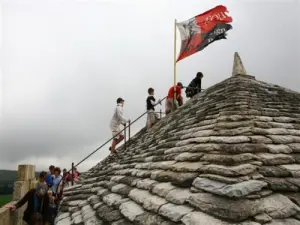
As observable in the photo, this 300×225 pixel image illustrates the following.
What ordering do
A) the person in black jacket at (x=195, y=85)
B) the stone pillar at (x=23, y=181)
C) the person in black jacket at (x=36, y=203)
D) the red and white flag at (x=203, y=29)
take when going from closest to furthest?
the person in black jacket at (x=36, y=203) → the red and white flag at (x=203, y=29) → the stone pillar at (x=23, y=181) → the person in black jacket at (x=195, y=85)

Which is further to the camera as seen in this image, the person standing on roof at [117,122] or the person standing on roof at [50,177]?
the person standing on roof at [50,177]

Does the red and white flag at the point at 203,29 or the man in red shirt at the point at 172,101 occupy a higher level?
the red and white flag at the point at 203,29

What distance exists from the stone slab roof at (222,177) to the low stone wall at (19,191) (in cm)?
155

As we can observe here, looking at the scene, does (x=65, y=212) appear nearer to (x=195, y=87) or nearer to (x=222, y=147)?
(x=222, y=147)

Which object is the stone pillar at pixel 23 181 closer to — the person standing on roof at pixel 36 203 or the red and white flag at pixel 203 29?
the person standing on roof at pixel 36 203

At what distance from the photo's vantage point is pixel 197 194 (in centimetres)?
254

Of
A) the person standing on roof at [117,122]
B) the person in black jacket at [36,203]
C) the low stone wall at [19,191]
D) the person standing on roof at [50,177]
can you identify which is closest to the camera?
the person in black jacket at [36,203]

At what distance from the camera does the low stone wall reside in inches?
227

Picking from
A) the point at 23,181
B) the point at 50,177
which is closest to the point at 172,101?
the point at 50,177

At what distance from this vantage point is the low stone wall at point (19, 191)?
5.78 metres

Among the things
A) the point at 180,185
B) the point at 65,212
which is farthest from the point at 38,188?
the point at 180,185

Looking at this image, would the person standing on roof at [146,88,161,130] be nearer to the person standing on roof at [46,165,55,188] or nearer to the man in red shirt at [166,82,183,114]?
the man in red shirt at [166,82,183,114]

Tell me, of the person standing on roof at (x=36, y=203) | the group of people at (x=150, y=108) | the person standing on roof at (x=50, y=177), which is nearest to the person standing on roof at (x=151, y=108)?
the group of people at (x=150, y=108)

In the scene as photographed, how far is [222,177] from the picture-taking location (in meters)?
2.49
